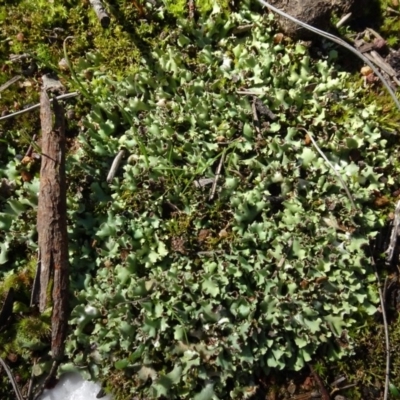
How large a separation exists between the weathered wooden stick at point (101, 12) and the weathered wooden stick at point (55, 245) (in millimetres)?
821

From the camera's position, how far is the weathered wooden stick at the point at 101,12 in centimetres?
390

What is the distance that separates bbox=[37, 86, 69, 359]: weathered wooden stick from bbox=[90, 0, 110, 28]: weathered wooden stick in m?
0.82

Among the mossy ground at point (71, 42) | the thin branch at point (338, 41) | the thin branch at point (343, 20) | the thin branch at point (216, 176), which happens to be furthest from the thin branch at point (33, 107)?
the thin branch at point (343, 20)

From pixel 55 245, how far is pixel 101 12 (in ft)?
5.91

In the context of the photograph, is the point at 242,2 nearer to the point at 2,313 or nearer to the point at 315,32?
the point at 315,32

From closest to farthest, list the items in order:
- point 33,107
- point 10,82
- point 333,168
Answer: point 333,168, point 33,107, point 10,82

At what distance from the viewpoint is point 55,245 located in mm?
3459

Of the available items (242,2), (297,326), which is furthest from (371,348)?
(242,2)

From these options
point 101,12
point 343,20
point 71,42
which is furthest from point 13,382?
point 343,20

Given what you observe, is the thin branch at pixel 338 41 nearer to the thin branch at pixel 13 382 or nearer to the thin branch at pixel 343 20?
the thin branch at pixel 343 20

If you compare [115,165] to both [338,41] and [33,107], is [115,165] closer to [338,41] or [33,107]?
[33,107]

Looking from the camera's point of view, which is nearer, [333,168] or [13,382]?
[13,382]

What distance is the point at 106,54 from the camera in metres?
3.99

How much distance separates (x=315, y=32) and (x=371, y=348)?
2.32 m
